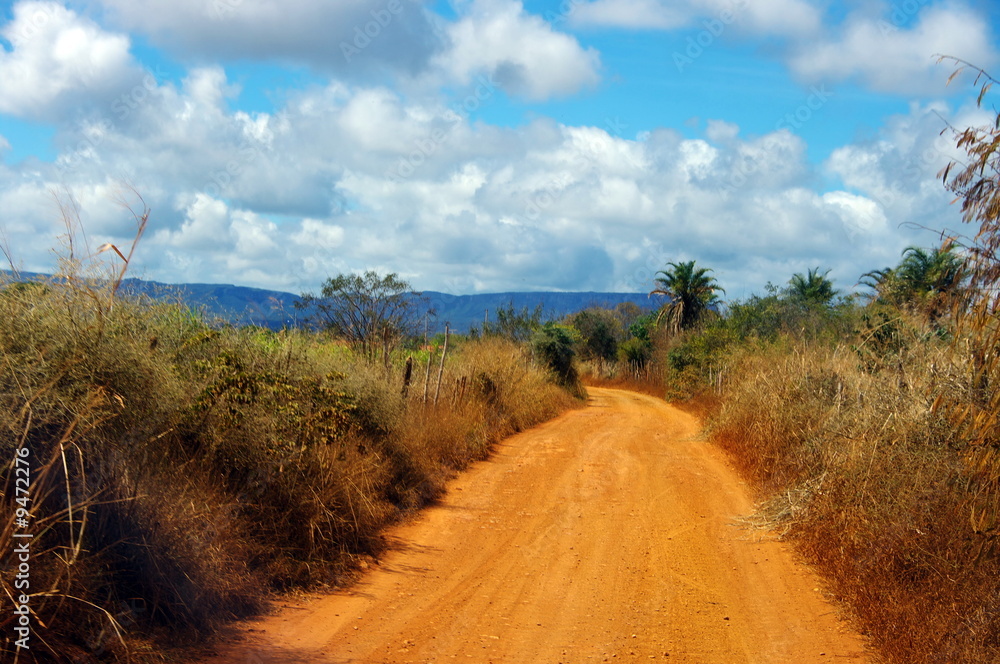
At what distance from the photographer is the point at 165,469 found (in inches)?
249

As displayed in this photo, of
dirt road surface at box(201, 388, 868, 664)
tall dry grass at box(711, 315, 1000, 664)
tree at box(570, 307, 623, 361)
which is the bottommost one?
dirt road surface at box(201, 388, 868, 664)

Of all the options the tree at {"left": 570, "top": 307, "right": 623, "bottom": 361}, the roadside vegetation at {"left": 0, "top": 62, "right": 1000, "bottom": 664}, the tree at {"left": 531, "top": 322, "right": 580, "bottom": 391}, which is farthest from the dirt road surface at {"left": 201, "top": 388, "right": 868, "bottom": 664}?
the tree at {"left": 570, "top": 307, "right": 623, "bottom": 361}

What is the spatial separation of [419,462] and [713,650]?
20.6ft

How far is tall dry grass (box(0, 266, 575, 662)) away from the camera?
186 inches

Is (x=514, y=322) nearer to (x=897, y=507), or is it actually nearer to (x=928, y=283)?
(x=928, y=283)

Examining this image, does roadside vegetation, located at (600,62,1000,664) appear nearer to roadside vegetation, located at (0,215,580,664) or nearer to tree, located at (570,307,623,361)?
roadside vegetation, located at (0,215,580,664)

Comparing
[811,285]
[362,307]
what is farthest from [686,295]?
[362,307]

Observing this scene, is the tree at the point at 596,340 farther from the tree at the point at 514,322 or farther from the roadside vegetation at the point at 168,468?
the roadside vegetation at the point at 168,468

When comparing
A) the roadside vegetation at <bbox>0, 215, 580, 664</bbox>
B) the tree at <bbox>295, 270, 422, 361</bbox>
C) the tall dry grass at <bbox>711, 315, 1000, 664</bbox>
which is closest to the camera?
the roadside vegetation at <bbox>0, 215, 580, 664</bbox>

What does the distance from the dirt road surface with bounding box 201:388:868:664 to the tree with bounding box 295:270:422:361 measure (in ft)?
28.8

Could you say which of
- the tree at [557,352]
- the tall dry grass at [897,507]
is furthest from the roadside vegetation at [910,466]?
the tree at [557,352]

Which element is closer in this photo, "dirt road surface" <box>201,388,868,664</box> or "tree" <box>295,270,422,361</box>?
"dirt road surface" <box>201,388,868,664</box>

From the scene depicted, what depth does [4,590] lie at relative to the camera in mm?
4148

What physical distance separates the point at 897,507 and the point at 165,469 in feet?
22.3
